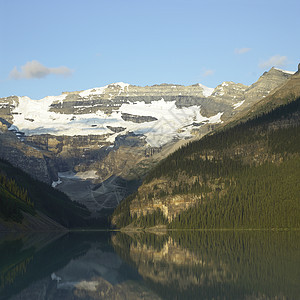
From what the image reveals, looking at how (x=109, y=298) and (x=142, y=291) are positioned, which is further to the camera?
(x=142, y=291)

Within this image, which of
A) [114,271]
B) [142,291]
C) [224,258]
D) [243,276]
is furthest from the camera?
[224,258]

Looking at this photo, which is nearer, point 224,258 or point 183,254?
point 224,258

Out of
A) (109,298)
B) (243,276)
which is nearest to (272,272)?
(243,276)

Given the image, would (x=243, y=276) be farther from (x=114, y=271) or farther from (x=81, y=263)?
(x=81, y=263)

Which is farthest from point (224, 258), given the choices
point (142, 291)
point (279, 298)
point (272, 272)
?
point (279, 298)

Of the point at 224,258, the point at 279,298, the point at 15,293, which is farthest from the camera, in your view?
the point at 224,258

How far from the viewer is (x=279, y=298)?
190 feet

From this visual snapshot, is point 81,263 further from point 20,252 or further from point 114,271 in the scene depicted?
point 20,252

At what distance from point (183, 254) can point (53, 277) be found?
3520 cm

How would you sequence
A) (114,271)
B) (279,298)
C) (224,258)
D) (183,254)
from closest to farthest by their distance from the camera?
(279,298)
(114,271)
(224,258)
(183,254)

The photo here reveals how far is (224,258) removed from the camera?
307ft

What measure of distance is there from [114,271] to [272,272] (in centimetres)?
2159

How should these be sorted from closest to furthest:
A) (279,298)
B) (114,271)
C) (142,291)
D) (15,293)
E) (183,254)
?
(279,298) < (15,293) < (142,291) < (114,271) < (183,254)

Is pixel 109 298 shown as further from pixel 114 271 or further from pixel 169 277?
pixel 114 271
